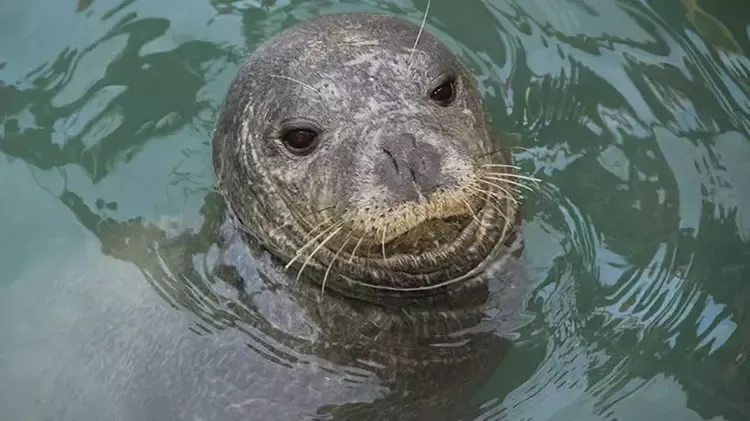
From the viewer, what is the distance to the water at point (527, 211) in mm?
4559

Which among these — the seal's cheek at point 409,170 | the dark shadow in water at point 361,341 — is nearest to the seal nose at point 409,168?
the seal's cheek at point 409,170

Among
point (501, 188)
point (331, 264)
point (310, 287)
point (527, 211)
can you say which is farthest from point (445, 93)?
point (527, 211)

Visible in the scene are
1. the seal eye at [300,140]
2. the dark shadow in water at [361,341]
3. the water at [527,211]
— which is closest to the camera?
the seal eye at [300,140]

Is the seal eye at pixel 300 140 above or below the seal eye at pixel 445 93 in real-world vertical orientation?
below

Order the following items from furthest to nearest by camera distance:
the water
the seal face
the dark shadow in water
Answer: the water < the dark shadow in water < the seal face

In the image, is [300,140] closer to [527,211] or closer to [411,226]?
[411,226]

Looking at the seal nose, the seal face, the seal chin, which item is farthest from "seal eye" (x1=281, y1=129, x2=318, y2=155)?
the seal nose

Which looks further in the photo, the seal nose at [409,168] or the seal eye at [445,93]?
the seal eye at [445,93]

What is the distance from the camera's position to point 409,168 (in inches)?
141

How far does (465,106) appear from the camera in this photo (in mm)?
4199

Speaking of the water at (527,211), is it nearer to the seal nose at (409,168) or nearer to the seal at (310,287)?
the seal at (310,287)

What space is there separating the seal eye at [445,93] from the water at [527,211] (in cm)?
110

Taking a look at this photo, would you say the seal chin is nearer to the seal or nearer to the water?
the seal

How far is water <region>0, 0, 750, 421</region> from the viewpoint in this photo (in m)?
4.56
